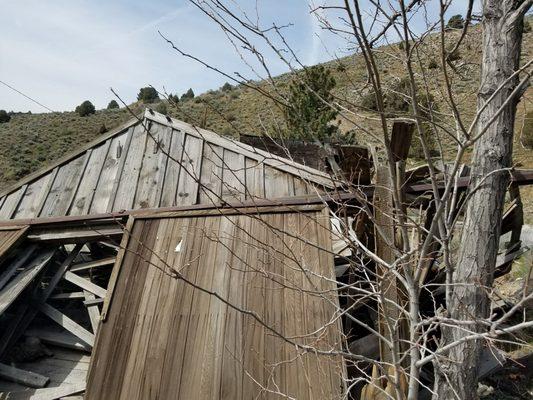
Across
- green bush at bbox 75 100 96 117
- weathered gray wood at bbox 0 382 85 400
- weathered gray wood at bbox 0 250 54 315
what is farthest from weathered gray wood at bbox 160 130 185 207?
green bush at bbox 75 100 96 117

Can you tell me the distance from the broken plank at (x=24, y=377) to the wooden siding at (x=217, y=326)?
63.6 inches

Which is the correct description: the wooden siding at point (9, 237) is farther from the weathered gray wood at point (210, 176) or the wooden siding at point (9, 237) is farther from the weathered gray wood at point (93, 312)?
the weathered gray wood at point (210, 176)

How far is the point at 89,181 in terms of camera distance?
22.2ft

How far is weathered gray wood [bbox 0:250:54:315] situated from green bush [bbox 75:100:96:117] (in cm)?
4622

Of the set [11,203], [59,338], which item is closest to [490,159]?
[59,338]

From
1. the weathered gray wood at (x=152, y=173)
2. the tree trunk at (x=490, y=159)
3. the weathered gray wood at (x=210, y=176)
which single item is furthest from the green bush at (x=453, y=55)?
the weathered gray wood at (x=152, y=173)

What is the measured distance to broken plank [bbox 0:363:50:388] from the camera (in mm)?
5191

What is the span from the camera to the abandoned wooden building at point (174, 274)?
3.91 metres

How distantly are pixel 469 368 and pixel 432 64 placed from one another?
6.86 ft

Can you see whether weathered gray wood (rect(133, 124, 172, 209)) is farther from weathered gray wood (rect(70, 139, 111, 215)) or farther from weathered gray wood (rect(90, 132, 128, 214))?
weathered gray wood (rect(70, 139, 111, 215))

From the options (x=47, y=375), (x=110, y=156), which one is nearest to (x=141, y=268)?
(x=47, y=375)

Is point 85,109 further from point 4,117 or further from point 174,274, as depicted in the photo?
point 174,274

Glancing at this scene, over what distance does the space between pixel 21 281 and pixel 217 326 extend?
129 inches

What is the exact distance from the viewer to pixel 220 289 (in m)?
4.64
